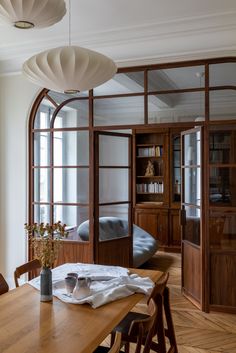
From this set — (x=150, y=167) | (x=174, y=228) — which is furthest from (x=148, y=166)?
(x=174, y=228)

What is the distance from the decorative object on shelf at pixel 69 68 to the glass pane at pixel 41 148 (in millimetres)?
2332

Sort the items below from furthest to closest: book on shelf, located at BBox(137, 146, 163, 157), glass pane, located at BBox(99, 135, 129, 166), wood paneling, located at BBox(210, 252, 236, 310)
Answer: book on shelf, located at BBox(137, 146, 163, 157) < glass pane, located at BBox(99, 135, 129, 166) < wood paneling, located at BBox(210, 252, 236, 310)

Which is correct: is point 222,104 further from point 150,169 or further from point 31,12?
point 150,169

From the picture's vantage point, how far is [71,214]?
15.4ft

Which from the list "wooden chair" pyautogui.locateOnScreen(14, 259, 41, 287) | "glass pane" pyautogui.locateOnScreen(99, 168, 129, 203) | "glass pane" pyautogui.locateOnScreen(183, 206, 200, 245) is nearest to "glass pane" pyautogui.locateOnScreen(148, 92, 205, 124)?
"glass pane" pyautogui.locateOnScreen(99, 168, 129, 203)

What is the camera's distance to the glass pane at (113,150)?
4512mm

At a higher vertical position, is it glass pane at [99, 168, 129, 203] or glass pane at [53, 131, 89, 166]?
glass pane at [53, 131, 89, 166]

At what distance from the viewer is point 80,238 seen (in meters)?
4.61

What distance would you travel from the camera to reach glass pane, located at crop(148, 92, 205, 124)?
4199 mm

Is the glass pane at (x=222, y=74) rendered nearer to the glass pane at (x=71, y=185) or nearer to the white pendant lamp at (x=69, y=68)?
the glass pane at (x=71, y=185)

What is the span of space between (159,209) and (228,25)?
4.28 meters

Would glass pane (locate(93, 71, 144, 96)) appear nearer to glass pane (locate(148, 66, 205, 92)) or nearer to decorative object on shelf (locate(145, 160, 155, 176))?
glass pane (locate(148, 66, 205, 92))

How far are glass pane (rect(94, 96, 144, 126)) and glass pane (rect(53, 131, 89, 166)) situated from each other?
0.93ft

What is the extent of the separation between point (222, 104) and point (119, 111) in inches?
47.8
